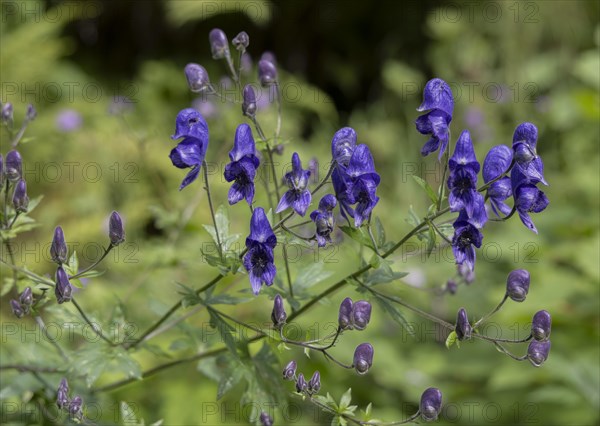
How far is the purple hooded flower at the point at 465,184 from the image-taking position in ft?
→ 3.27

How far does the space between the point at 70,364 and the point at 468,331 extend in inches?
28.2

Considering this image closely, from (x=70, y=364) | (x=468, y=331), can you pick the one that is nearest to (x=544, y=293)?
(x=468, y=331)

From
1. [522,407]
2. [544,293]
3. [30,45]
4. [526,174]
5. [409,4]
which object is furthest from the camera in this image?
[409,4]

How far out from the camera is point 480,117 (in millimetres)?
4160

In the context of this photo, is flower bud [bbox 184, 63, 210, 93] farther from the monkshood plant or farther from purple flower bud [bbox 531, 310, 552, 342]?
Result: purple flower bud [bbox 531, 310, 552, 342]

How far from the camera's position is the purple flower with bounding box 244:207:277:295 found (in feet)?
3.32

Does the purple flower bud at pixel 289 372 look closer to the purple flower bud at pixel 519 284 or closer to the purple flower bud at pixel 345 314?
the purple flower bud at pixel 345 314

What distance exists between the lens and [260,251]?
3.40ft

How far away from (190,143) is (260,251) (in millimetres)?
208

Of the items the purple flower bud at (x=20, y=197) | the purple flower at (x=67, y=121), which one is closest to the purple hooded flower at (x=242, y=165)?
the purple flower bud at (x=20, y=197)

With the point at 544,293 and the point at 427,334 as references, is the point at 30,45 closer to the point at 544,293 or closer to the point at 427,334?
the point at 427,334

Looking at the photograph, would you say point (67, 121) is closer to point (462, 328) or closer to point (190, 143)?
point (190, 143)

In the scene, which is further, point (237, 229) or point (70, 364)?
point (237, 229)

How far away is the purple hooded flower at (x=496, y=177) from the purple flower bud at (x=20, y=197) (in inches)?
28.4
